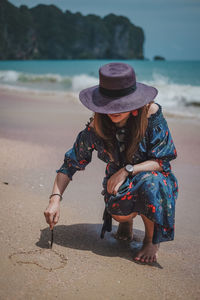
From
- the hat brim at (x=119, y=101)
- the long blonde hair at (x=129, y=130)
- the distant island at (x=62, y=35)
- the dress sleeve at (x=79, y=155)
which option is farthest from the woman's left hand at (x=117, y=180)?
the distant island at (x=62, y=35)

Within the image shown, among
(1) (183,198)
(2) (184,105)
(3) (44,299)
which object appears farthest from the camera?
(2) (184,105)

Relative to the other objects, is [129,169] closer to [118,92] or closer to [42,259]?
[118,92]

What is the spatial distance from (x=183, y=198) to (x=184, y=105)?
799 centimetres

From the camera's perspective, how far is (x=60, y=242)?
242 cm

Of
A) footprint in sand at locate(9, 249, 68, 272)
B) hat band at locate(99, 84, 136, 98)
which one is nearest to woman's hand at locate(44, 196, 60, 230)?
footprint in sand at locate(9, 249, 68, 272)

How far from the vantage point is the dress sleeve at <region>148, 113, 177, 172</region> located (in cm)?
215

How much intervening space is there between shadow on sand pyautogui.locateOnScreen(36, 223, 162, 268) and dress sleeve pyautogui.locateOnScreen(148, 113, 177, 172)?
0.64 meters

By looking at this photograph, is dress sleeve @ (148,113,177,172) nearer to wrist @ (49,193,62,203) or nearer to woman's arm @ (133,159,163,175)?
woman's arm @ (133,159,163,175)

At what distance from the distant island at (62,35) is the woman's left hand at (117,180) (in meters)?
93.7

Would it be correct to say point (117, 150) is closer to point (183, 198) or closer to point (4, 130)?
point (183, 198)

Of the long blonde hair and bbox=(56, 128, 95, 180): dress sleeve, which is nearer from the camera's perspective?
the long blonde hair

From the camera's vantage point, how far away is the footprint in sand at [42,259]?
207cm

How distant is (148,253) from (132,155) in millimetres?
615

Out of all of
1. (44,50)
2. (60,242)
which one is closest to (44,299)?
(60,242)
